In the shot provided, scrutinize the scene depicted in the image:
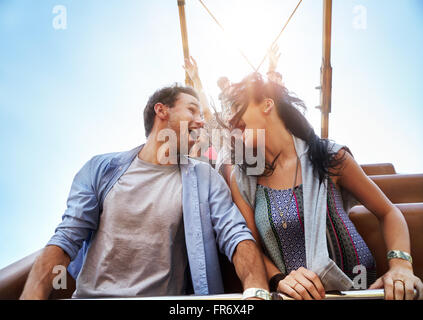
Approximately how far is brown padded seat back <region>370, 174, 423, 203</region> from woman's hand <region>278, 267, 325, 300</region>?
0.54 m

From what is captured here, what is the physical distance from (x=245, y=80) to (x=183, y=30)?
3.96 ft

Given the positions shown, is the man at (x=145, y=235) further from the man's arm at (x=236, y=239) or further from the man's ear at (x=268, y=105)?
the man's ear at (x=268, y=105)

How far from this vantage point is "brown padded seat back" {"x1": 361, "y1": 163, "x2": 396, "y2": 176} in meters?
1.24

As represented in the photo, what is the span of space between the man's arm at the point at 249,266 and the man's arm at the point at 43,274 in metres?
0.41

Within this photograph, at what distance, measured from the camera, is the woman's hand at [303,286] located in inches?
16.7

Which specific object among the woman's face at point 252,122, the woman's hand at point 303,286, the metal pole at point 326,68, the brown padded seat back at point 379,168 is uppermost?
the metal pole at point 326,68

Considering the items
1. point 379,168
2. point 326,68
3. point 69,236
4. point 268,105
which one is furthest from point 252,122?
point 326,68

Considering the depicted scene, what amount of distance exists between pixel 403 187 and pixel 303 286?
0.64 metres

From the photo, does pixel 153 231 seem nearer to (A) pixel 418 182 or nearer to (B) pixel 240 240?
(B) pixel 240 240

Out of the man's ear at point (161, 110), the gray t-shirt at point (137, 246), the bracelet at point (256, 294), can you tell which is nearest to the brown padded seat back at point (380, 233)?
the bracelet at point (256, 294)

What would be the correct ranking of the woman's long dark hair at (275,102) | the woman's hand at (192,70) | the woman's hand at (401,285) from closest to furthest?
the woman's hand at (401,285) < the woman's long dark hair at (275,102) < the woman's hand at (192,70)

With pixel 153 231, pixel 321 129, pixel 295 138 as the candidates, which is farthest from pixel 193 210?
pixel 321 129

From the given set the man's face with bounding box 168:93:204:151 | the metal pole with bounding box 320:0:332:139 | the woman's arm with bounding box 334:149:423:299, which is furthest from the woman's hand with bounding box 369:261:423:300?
the metal pole with bounding box 320:0:332:139

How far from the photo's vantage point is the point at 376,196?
0.58 metres
